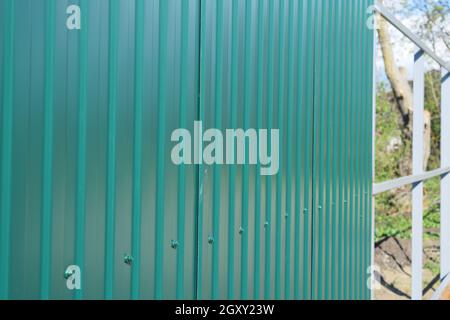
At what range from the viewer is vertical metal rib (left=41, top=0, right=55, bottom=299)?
161cm

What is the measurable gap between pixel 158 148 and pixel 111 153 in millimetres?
290

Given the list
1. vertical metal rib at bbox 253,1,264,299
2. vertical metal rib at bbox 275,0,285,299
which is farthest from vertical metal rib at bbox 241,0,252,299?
A: vertical metal rib at bbox 275,0,285,299

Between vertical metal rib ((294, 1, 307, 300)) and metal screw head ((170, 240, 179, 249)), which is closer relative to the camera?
metal screw head ((170, 240, 179, 249))

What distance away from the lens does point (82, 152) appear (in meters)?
1.75

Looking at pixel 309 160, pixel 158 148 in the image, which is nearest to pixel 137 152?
pixel 158 148

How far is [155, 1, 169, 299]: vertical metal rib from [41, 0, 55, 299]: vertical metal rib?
1.87ft

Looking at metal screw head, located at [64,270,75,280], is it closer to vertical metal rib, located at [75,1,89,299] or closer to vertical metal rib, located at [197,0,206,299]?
vertical metal rib, located at [75,1,89,299]

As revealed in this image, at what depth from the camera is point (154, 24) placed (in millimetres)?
2146

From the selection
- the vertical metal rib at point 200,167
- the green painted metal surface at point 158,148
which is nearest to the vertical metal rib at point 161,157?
the green painted metal surface at point 158,148

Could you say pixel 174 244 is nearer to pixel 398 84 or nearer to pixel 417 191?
pixel 417 191

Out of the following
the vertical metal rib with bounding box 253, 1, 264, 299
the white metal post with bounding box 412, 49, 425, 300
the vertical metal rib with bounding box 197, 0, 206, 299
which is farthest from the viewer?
the white metal post with bounding box 412, 49, 425, 300

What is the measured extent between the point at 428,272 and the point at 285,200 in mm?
11586

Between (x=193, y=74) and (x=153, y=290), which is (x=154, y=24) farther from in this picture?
(x=153, y=290)
